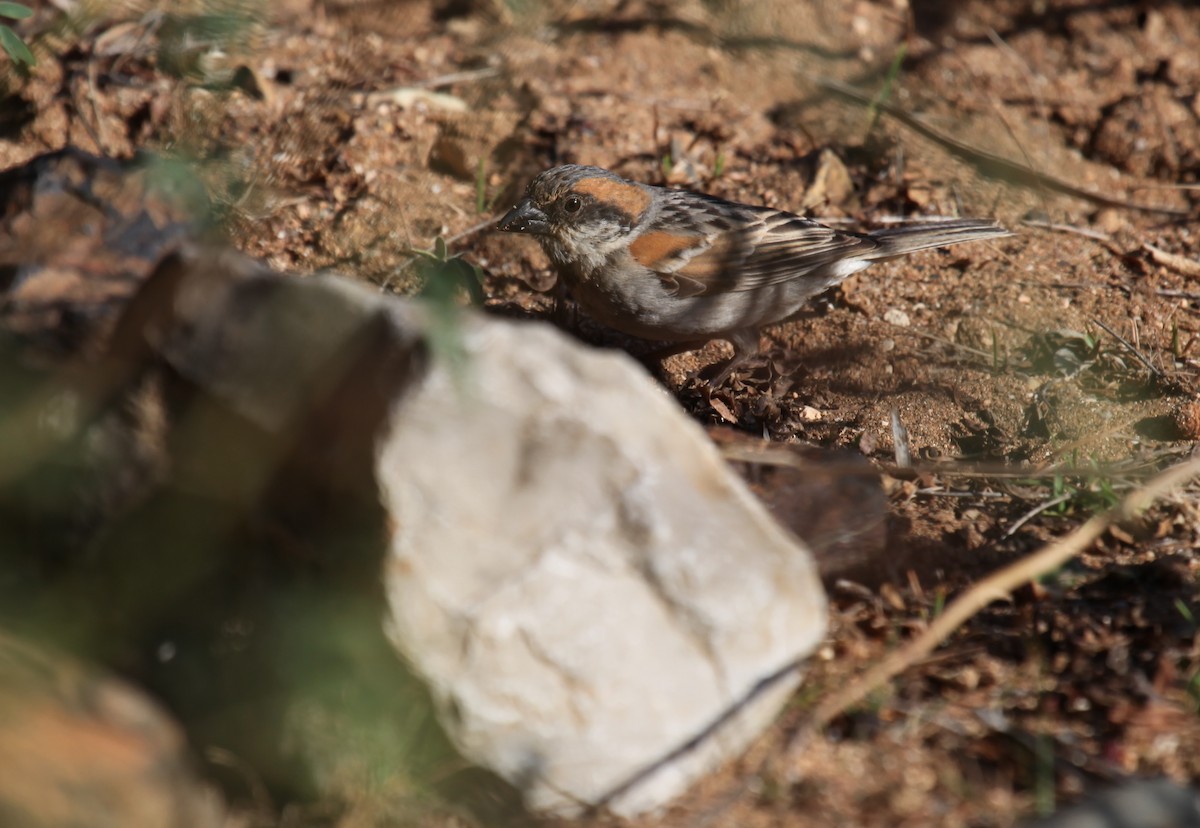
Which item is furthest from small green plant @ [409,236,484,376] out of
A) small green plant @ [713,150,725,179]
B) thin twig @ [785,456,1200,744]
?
small green plant @ [713,150,725,179]

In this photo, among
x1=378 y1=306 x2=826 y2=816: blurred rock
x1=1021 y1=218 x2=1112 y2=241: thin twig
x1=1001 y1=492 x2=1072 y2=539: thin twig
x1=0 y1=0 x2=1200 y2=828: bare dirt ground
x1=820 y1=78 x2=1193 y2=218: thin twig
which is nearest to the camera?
x1=378 y1=306 x2=826 y2=816: blurred rock

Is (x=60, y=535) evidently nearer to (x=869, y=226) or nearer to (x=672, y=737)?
(x=672, y=737)

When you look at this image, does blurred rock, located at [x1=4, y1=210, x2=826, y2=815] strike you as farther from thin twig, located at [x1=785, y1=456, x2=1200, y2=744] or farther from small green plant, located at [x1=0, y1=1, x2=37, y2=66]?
small green plant, located at [x1=0, y1=1, x2=37, y2=66]

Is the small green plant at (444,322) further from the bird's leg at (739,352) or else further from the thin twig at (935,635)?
the bird's leg at (739,352)

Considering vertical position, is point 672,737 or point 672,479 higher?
point 672,479

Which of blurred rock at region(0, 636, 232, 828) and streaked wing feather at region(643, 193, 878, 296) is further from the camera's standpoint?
streaked wing feather at region(643, 193, 878, 296)

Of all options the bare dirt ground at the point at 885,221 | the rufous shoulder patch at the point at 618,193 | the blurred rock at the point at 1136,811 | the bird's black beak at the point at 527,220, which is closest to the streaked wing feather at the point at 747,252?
the rufous shoulder patch at the point at 618,193

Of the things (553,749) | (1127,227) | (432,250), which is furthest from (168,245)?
(1127,227)

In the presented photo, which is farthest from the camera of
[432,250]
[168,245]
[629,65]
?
[629,65]
